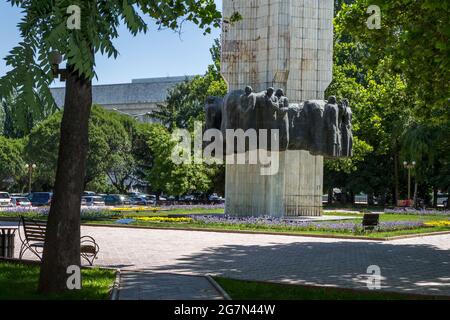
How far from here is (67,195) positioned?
932 centimetres

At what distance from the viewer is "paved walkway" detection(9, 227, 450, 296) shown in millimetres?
12555

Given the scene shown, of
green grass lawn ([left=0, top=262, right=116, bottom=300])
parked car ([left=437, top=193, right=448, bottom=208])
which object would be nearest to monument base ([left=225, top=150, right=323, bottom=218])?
green grass lawn ([left=0, top=262, right=116, bottom=300])

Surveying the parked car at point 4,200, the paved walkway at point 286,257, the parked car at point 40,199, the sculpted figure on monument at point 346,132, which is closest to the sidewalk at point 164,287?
the paved walkway at point 286,257

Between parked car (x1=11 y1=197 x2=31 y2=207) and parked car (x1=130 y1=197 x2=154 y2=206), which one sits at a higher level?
parked car (x1=11 y1=197 x2=31 y2=207)

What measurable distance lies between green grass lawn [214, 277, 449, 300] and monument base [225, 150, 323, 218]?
1971 cm

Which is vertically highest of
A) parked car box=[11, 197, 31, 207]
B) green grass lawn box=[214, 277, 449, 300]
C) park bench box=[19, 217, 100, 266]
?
park bench box=[19, 217, 100, 266]

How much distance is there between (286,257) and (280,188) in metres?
14.4

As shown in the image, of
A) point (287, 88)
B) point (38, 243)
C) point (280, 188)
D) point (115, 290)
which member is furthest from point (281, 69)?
point (115, 290)

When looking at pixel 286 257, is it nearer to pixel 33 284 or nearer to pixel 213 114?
pixel 33 284

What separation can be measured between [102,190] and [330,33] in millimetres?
50494

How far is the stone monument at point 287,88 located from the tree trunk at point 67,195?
19.6m

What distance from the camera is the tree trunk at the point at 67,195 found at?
9.32 metres

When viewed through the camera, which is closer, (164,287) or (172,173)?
(164,287)

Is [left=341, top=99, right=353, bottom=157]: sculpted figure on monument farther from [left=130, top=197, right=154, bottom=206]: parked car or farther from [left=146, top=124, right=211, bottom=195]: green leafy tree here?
[left=130, top=197, right=154, bottom=206]: parked car
